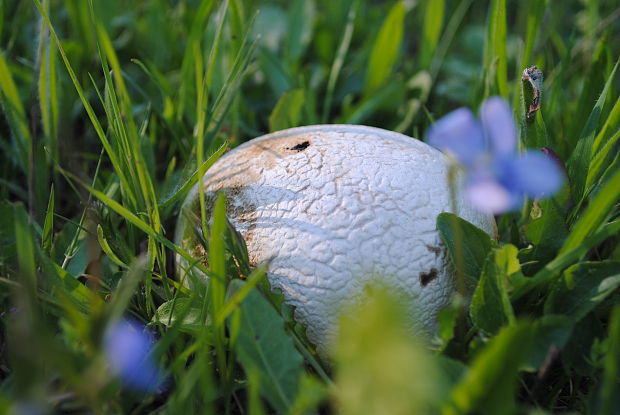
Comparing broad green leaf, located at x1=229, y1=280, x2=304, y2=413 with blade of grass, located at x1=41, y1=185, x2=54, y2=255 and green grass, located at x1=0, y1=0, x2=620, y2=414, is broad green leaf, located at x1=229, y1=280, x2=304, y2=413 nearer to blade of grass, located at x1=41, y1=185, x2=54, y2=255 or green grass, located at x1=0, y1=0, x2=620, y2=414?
green grass, located at x1=0, y1=0, x2=620, y2=414

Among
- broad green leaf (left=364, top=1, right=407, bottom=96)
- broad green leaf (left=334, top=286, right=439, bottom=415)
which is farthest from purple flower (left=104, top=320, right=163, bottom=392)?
broad green leaf (left=364, top=1, right=407, bottom=96)

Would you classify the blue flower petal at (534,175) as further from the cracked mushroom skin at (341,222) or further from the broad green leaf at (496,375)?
the cracked mushroom skin at (341,222)

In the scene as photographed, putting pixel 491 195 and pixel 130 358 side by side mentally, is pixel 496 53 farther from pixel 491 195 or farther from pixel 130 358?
pixel 130 358

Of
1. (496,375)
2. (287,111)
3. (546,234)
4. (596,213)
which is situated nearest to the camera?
(496,375)

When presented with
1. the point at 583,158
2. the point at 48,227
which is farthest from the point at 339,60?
the point at 48,227

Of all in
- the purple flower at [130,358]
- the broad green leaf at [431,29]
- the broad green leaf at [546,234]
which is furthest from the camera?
the broad green leaf at [431,29]

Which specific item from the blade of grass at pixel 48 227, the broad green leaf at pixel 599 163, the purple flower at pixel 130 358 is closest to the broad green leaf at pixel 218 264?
the purple flower at pixel 130 358
